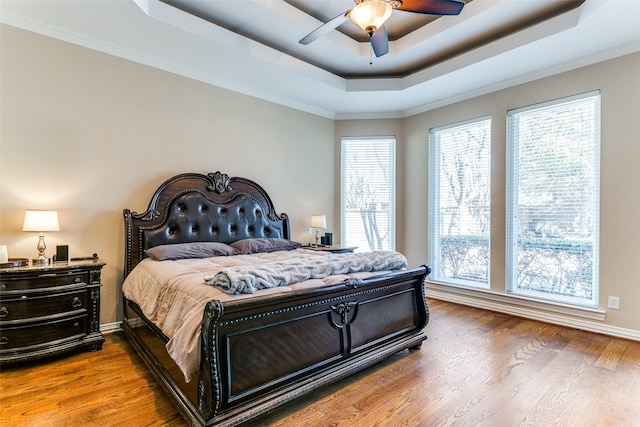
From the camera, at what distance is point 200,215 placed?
12.2 ft

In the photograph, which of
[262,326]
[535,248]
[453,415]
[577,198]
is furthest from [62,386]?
[577,198]

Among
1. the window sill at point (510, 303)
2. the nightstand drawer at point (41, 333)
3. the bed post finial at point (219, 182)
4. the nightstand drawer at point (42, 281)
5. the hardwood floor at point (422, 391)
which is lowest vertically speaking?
the hardwood floor at point (422, 391)

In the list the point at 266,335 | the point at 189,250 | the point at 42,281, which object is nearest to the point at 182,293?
the point at 266,335

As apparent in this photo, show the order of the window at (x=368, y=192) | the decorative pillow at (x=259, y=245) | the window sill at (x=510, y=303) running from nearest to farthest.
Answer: the window sill at (x=510, y=303) → the decorative pillow at (x=259, y=245) → the window at (x=368, y=192)

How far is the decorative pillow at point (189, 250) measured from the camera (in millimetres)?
3049

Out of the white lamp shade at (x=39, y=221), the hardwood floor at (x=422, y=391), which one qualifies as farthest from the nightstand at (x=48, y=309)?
the white lamp shade at (x=39, y=221)

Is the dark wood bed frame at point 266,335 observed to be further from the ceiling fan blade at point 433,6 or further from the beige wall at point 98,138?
the ceiling fan blade at point 433,6

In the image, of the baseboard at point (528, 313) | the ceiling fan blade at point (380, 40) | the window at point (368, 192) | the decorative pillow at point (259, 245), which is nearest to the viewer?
the ceiling fan blade at point (380, 40)

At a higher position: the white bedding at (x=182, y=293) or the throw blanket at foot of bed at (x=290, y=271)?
the throw blanket at foot of bed at (x=290, y=271)

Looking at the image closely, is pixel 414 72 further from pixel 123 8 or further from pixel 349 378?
pixel 349 378

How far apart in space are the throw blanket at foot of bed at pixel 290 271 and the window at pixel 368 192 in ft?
7.99

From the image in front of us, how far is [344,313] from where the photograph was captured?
7.45ft

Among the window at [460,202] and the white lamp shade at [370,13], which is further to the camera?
the window at [460,202]

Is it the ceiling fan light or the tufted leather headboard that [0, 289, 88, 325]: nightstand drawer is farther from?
the ceiling fan light
